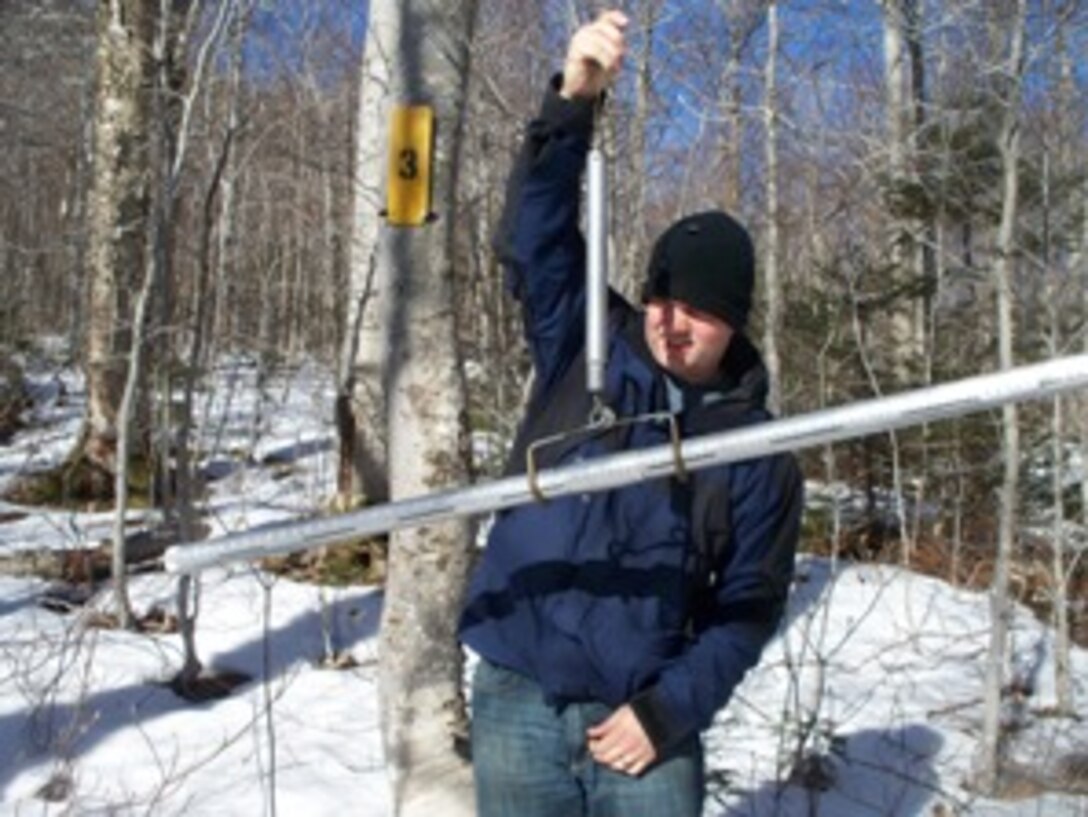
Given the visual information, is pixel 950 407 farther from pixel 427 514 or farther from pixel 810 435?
pixel 427 514

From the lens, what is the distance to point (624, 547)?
206 cm

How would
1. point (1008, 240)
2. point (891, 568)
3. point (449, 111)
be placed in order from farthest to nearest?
point (891, 568) < point (1008, 240) < point (449, 111)

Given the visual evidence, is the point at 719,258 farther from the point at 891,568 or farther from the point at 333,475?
the point at 333,475

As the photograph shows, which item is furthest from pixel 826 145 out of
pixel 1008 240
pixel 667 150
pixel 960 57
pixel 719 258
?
pixel 719 258

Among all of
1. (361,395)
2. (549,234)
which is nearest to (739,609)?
(549,234)

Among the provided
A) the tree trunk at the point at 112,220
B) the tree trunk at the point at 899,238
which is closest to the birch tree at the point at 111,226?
the tree trunk at the point at 112,220

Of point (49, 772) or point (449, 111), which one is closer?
point (449, 111)

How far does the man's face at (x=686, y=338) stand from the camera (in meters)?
2.12

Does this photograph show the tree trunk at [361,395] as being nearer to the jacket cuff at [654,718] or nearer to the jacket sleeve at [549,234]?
the jacket sleeve at [549,234]

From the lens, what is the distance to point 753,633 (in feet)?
6.92

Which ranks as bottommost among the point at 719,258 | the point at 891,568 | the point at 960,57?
the point at 891,568

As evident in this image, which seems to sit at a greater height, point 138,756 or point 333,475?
point 333,475

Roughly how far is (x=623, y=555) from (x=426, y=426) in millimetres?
1751

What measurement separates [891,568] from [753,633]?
6651mm
